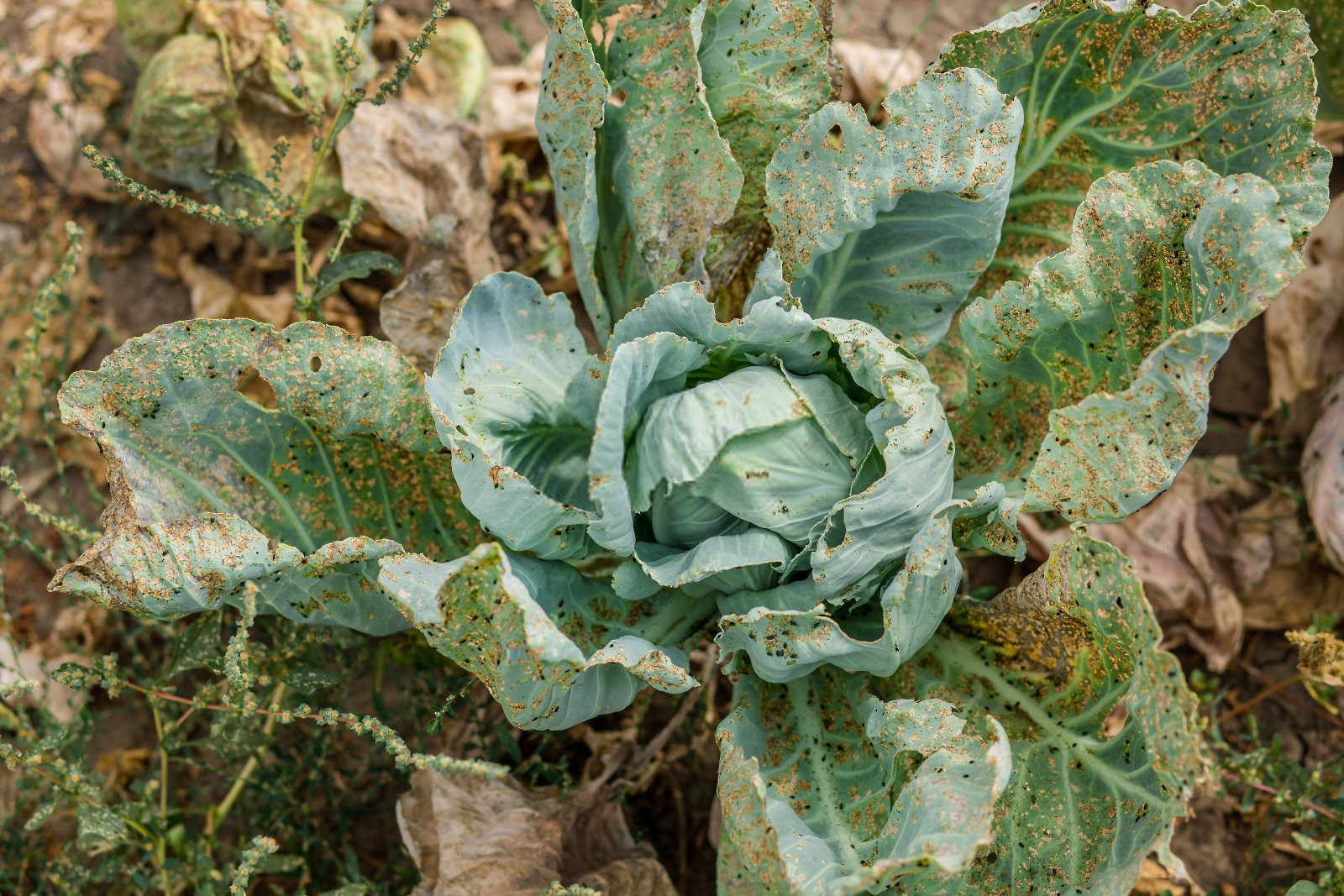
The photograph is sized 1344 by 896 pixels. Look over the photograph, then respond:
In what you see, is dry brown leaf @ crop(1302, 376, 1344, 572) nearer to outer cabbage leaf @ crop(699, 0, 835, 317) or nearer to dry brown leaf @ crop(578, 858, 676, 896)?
outer cabbage leaf @ crop(699, 0, 835, 317)

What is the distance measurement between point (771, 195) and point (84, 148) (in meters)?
1.45

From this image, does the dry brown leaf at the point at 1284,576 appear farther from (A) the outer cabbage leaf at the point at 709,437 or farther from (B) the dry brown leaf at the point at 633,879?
(B) the dry brown leaf at the point at 633,879

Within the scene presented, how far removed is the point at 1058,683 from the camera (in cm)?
233

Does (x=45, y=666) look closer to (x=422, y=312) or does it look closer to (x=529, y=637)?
(x=422, y=312)

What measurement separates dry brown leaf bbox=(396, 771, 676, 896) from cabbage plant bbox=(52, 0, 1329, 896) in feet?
1.29

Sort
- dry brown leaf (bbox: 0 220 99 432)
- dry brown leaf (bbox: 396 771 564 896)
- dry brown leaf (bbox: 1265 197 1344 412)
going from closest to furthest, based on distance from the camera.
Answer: dry brown leaf (bbox: 396 771 564 896) < dry brown leaf (bbox: 1265 197 1344 412) < dry brown leaf (bbox: 0 220 99 432)

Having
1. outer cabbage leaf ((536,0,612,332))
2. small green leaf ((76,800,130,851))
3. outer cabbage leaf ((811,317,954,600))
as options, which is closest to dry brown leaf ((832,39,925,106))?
outer cabbage leaf ((536,0,612,332))

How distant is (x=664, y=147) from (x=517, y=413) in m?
0.69

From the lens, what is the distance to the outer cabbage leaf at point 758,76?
92.0 inches

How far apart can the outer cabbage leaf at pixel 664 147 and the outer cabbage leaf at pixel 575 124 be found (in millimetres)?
110

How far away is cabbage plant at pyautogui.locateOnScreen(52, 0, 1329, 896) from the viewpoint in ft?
6.32

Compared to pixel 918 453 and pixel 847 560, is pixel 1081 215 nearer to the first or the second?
pixel 918 453

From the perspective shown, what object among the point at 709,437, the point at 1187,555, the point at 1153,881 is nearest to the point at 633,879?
the point at 709,437

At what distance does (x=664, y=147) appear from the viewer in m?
2.44
